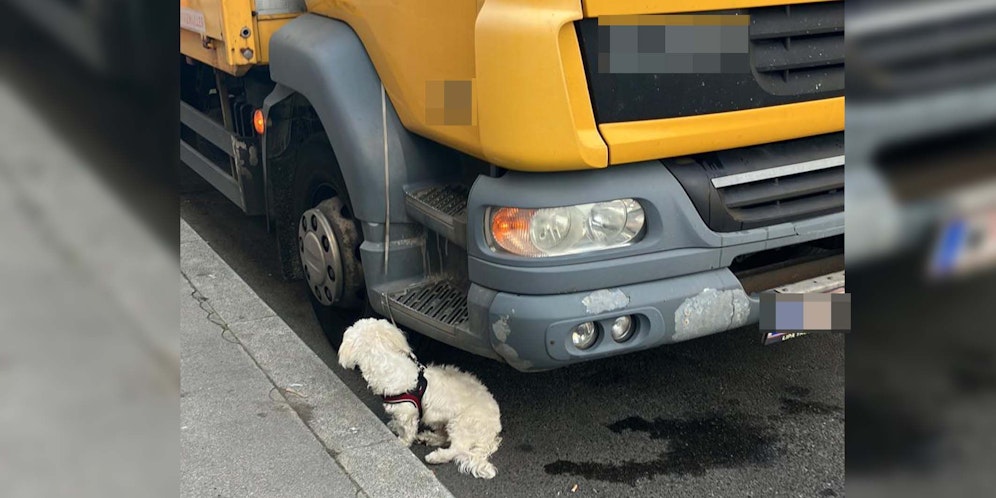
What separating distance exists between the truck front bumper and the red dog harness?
1.61 ft

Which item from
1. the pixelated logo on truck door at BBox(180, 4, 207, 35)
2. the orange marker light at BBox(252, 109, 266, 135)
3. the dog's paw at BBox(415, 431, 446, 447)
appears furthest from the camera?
the pixelated logo on truck door at BBox(180, 4, 207, 35)

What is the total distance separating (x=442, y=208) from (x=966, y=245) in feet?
8.73

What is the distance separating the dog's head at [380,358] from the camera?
3.49 metres

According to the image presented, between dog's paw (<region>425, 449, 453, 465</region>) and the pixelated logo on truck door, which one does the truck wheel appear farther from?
the pixelated logo on truck door

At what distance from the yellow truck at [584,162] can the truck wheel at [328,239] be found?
326 mm

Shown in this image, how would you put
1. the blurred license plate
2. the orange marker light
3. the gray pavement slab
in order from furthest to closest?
the orange marker light
the gray pavement slab
the blurred license plate

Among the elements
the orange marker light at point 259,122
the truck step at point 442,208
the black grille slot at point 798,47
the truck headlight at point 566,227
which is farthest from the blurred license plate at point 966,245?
the orange marker light at point 259,122

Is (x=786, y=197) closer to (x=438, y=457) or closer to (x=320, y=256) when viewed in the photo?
(x=438, y=457)

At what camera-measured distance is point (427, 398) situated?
12.0 feet

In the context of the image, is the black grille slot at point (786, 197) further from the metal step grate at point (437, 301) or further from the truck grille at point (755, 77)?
the metal step grate at point (437, 301)

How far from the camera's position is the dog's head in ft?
11.5

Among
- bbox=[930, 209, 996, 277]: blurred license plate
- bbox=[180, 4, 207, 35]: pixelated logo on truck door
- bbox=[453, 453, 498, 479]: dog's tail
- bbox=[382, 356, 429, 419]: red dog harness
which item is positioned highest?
bbox=[180, 4, 207, 35]: pixelated logo on truck door

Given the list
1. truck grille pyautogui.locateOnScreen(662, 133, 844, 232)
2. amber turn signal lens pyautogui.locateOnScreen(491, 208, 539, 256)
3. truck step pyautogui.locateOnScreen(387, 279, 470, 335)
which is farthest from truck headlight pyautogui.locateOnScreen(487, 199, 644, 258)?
truck step pyautogui.locateOnScreen(387, 279, 470, 335)

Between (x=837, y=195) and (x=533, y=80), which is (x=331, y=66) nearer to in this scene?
(x=533, y=80)
